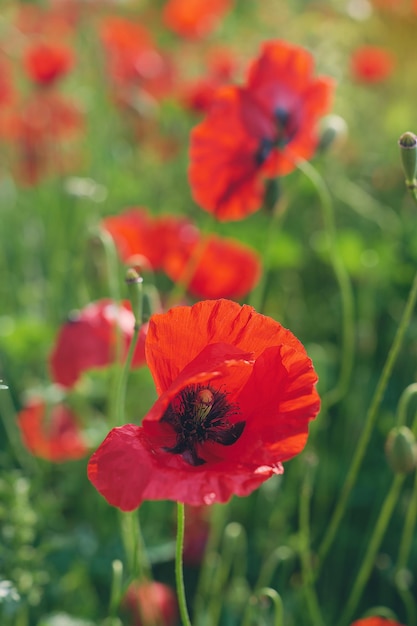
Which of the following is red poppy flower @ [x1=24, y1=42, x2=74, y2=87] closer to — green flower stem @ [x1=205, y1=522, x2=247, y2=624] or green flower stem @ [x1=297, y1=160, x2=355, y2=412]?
green flower stem @ [x1=297, y1=160, x2=355, y2=412]

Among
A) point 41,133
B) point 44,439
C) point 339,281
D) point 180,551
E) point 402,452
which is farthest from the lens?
point 41,133

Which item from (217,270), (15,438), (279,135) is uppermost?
(279,135)

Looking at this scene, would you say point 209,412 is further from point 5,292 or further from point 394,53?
point 394,53

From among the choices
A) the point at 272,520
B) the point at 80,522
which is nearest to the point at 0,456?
the point at 80,522

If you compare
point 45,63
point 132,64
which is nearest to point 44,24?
point 132,64

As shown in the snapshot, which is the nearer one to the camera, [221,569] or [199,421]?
[199,421]

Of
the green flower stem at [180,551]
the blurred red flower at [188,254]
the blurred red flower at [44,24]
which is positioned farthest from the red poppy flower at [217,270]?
the blurred red flower at [44,24]

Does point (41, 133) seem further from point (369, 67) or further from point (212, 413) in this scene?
point (212, 413)
